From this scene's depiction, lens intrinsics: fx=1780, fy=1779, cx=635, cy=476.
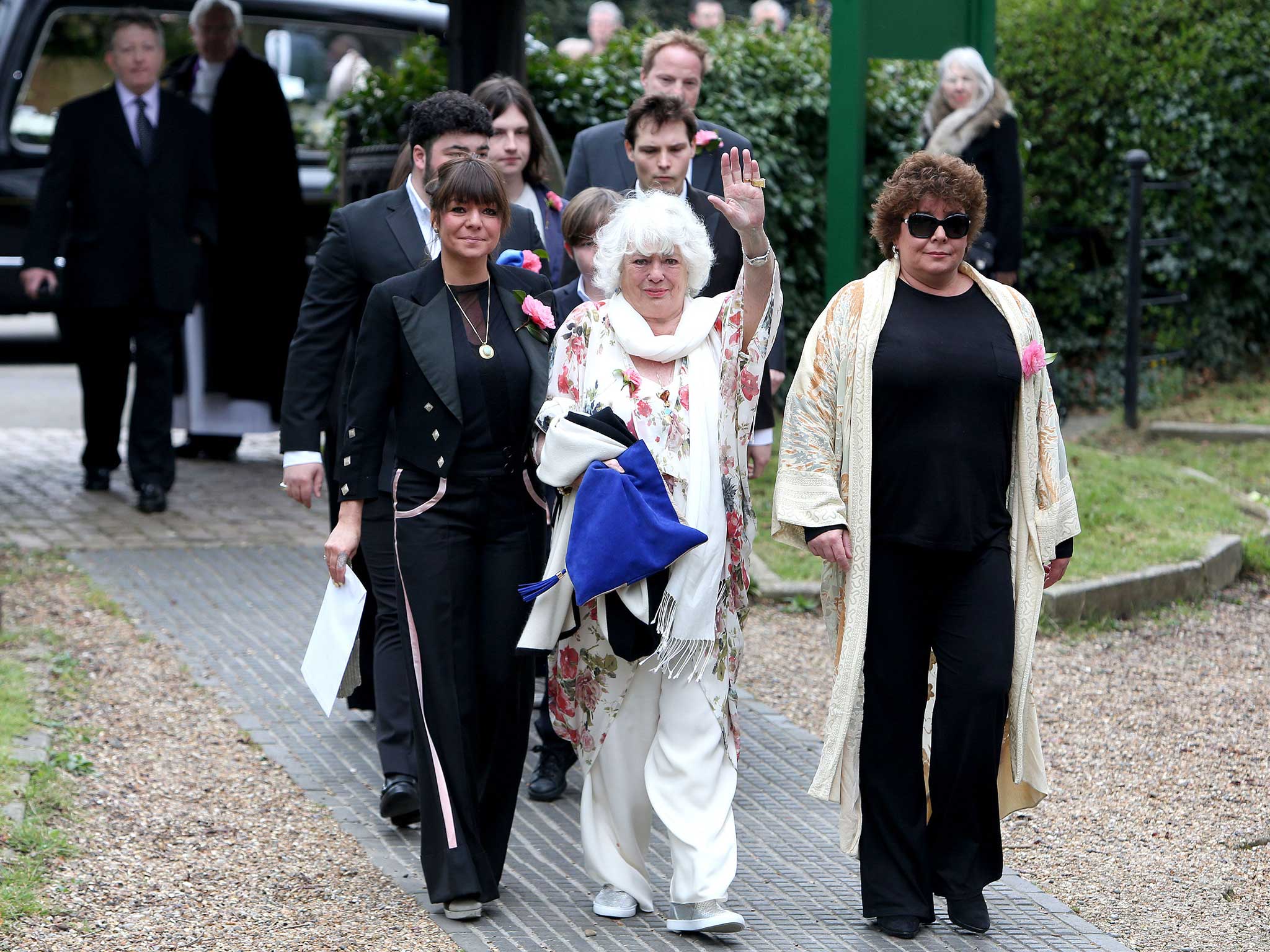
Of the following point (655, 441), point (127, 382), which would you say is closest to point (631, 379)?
point (655, 441)

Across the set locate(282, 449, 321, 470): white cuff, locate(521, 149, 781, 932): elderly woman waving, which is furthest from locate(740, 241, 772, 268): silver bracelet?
locate(282, 449, 321, 470): white cuff

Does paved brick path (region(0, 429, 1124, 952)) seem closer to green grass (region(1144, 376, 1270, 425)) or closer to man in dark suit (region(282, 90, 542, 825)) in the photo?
man in dark suit (region(282, 90, 542, 825))

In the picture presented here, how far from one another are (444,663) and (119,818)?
52.2 inches

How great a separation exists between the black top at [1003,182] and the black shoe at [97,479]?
4975 mm

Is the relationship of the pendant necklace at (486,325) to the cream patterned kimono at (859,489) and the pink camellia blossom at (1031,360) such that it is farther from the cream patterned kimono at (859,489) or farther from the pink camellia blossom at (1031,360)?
the pink camellia blossom at (1031,360)

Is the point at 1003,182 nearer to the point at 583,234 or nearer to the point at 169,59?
the point at 583,234

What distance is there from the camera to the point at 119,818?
5.09 m

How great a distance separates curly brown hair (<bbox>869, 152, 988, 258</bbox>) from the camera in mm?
4293

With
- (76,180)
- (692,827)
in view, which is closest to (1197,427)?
(76,180)

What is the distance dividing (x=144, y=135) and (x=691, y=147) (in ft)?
15.6

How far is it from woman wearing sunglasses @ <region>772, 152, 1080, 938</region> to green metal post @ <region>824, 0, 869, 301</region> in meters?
3.65

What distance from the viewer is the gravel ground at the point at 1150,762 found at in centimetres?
459

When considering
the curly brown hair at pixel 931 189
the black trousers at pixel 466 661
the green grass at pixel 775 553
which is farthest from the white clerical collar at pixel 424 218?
the green grass at pixel 775 553

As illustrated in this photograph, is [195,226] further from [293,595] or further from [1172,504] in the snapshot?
[1172,504]
